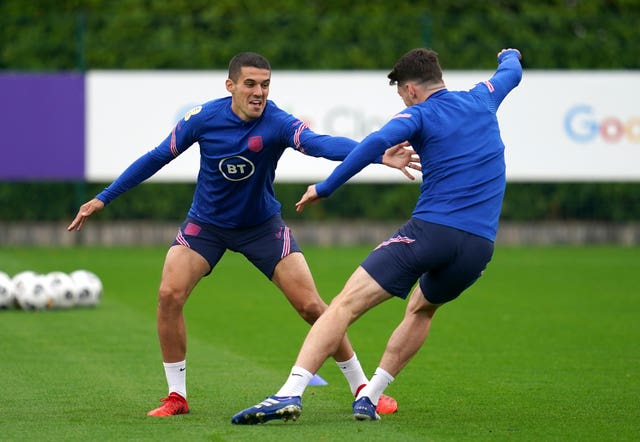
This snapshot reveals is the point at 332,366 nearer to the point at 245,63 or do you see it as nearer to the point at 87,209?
the point at 87,209

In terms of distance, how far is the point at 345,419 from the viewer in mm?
7750

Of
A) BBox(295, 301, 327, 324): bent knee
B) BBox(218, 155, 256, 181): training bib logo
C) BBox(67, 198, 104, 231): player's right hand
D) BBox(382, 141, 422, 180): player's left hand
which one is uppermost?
BBox(382, 141, 422, 180): player's left hand

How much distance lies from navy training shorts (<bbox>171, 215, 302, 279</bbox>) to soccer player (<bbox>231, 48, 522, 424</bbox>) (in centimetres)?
94

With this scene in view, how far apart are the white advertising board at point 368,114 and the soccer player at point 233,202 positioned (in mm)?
14289

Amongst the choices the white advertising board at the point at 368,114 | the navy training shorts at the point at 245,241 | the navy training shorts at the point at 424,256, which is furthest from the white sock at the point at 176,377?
the white advertising board at the point at 368,114

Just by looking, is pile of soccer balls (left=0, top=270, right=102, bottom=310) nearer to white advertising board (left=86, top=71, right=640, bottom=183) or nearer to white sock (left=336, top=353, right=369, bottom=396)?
white sock (left=336, top=353, right=369, bottom=396)

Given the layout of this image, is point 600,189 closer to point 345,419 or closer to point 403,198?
point 403,198

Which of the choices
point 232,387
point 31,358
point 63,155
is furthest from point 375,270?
point 63,155

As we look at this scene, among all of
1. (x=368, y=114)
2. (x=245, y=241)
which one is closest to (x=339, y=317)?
(x=245, y=241)

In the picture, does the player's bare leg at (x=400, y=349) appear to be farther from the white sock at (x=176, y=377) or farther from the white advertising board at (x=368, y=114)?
the white advertising board at (x=368, y=114)

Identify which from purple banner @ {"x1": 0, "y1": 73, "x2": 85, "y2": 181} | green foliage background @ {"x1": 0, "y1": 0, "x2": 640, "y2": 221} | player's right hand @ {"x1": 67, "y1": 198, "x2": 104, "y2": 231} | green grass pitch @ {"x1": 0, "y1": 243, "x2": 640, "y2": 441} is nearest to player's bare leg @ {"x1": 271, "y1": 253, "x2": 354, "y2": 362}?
green grass pitch @ {"x1": 0, "y1": 243, "x2": 640, "y2": 441}

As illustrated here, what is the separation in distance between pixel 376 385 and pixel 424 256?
3.21ft

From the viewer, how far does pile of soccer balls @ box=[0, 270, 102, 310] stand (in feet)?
45.8

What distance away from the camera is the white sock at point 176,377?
805 cm
